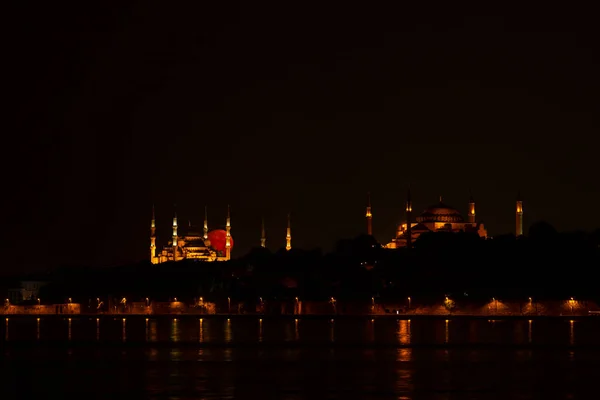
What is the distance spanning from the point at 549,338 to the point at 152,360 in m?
29.6

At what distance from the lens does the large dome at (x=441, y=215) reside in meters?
196

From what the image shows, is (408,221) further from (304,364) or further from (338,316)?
(304,364)

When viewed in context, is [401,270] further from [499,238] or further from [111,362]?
[111,362]

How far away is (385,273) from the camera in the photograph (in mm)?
154750

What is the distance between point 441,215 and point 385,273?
1718 inches

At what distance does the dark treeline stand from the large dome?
18.3m

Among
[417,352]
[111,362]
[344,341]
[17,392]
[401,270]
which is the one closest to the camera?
[17,392]

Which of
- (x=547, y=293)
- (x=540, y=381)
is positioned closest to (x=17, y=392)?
(x=540, y=381)

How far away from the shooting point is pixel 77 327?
117 metres

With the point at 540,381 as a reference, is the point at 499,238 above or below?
above

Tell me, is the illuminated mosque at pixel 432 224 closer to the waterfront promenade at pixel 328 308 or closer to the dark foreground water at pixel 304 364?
the waterfront promenade at pixel 328 308

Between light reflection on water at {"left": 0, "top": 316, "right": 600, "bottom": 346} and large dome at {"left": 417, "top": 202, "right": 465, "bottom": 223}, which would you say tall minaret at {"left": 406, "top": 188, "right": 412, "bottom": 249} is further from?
light reflection on water at {"left": 0, "top": 316, "right": 600, "bottom": 346}

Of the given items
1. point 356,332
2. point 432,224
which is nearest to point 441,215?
point 432,224

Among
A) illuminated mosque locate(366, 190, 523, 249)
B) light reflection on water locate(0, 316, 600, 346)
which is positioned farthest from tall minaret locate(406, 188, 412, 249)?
light reflection on water locate(0, 316, 600, 346)
